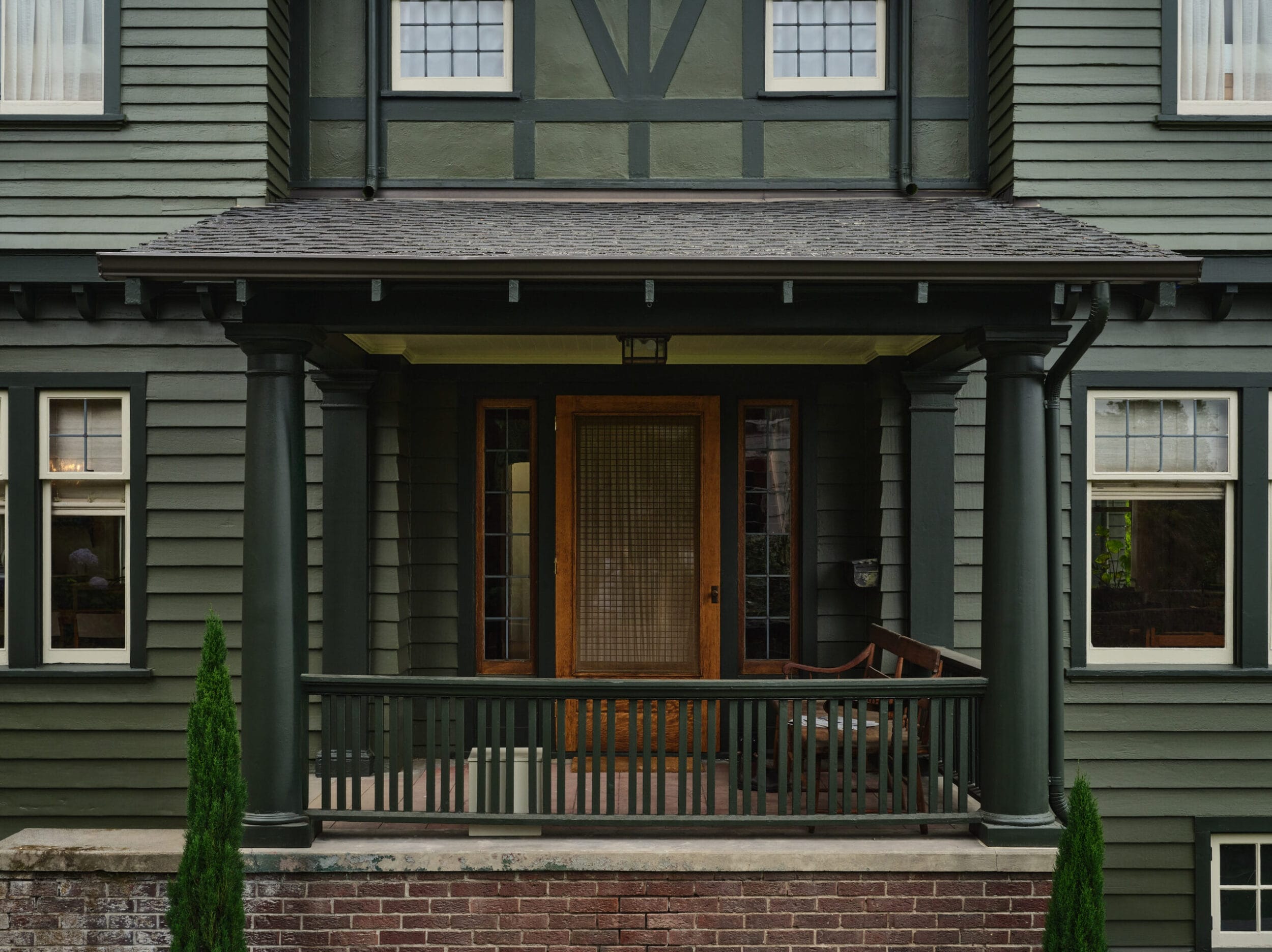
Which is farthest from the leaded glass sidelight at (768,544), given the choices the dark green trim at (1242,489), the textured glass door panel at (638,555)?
the dark green trim at (1242,489)

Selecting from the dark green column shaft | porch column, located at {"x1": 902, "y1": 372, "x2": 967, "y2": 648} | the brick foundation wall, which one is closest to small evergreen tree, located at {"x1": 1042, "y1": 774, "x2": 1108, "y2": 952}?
the brick foundation wall

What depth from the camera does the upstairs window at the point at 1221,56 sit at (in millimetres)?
6035

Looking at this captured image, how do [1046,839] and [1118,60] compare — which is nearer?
[1046,839]

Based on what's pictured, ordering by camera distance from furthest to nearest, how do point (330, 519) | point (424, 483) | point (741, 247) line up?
1. point (424, 483)
2. point (330, 519)
3. point (741, 247)

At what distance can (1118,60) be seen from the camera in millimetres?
5980

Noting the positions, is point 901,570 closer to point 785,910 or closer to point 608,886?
point 785,910

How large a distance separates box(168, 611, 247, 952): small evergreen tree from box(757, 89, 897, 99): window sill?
4.51 meters

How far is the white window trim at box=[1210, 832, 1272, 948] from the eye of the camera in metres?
5.89

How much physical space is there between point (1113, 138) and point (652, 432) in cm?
337

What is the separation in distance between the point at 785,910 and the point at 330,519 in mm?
3379

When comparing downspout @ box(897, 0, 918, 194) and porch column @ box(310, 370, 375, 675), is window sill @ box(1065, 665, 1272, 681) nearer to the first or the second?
downspout @ box(897, 0, 918, 194)

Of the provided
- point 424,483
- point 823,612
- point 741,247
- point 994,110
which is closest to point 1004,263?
point 741,247

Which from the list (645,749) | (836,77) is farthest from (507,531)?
(836,77)

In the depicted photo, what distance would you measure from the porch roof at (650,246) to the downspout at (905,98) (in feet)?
1.27
